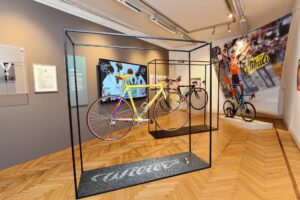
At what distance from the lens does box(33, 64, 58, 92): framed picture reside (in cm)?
271

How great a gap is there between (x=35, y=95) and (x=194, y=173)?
2782mm

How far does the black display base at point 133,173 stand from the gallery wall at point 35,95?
3.82ft

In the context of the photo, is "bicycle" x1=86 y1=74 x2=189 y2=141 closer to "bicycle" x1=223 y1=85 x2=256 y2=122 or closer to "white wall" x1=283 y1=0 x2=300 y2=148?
"bicycle" x1=223 y1=85 x2=256 y2=122

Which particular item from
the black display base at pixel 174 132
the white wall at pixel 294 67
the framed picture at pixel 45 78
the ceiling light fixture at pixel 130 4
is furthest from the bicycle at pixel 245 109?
the framed picture at pixel 45 78

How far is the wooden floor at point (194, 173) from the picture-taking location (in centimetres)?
176

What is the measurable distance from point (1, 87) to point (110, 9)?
8.23ft

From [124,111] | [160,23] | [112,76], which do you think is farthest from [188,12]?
[124,111]

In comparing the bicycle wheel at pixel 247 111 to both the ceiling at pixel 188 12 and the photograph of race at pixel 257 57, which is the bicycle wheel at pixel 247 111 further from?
the ceiling at pixel 188 12

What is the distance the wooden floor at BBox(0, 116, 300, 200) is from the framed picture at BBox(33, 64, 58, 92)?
46.9 inches

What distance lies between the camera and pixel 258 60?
424 cm

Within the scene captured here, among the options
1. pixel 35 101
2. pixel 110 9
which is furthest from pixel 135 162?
pixel 110 9

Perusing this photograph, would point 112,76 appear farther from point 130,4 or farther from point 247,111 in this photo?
point 247,111

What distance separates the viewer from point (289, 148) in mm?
2895

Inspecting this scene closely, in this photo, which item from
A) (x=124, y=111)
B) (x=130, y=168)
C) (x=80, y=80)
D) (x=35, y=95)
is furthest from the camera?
(x=80, y=80)
